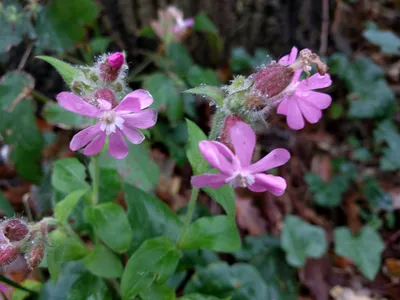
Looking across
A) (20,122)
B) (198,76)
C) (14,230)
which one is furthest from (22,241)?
(198,76)

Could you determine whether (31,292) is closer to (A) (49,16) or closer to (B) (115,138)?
(B) (115,138)

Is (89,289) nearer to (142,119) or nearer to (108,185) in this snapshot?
(108,185)

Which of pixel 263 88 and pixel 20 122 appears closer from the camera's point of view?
pixel 263 88

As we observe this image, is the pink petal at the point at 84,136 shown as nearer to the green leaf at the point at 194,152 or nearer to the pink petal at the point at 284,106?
the green leaf at the point at 194,152

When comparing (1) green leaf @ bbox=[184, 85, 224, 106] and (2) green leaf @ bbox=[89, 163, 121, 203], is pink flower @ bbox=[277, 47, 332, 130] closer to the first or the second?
(1) green leaf @ bbox=[184, 85, 224, 106]

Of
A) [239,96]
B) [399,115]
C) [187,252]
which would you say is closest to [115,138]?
[239,96]

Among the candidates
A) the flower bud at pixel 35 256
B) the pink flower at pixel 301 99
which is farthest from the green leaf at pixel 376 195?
the flower bud at pixel 35 256
